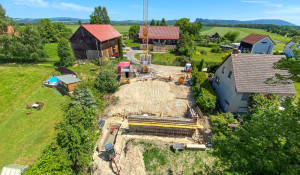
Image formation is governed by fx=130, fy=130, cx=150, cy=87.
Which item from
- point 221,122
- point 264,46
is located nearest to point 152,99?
point 221,122

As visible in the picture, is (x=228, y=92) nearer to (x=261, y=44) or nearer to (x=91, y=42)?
(x=91, y=42)

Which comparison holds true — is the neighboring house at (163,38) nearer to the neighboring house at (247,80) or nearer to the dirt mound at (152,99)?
the dirt mound at (152,99)

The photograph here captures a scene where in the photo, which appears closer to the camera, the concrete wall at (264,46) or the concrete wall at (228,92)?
the concrete wall at (228,92)

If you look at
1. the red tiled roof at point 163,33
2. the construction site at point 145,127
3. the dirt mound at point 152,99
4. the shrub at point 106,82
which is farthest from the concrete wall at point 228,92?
the red tiled roof at point 163,33

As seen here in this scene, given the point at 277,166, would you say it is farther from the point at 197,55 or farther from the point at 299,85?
the point at 197,55

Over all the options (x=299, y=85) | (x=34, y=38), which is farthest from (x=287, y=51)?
(x=34, y=38)

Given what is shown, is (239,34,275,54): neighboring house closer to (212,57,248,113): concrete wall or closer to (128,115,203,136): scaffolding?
(212,57,248,113): concrete wall
